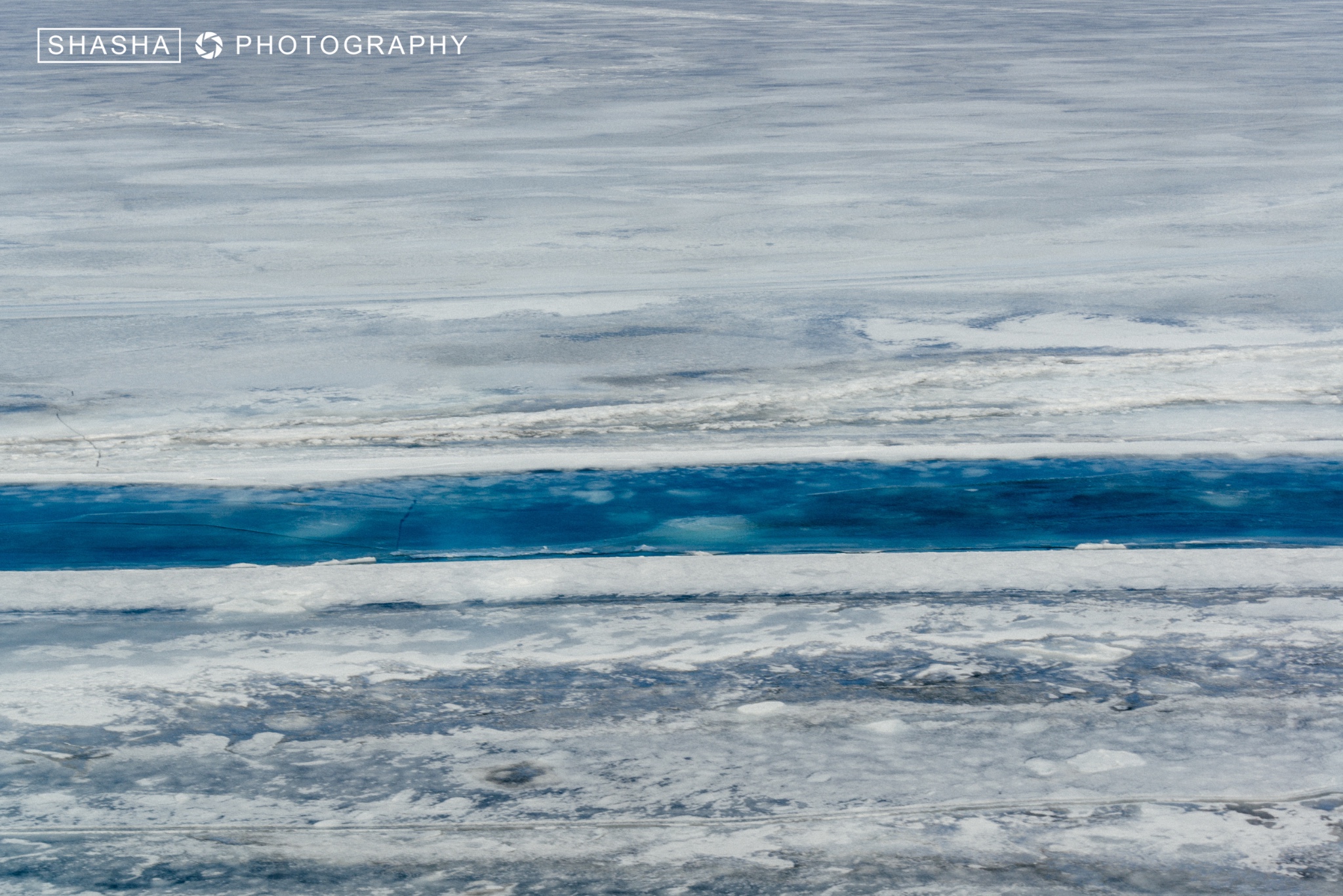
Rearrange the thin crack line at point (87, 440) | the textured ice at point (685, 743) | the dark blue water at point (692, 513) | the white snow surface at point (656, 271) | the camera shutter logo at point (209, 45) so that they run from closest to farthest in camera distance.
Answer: the textured ice at point (685, 743), the dark blue water at point (692, 513), the thin crack line at point (87, 440), the white snow surface at point (656, 271), the camera shutter logo at point (209, 45)

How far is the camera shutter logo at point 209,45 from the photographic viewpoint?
1559 centimetres

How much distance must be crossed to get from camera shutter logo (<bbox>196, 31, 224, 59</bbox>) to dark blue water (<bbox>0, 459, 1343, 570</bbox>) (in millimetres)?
13144

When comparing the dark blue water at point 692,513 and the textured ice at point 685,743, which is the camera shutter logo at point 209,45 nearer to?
the dark blue water at point 692,513

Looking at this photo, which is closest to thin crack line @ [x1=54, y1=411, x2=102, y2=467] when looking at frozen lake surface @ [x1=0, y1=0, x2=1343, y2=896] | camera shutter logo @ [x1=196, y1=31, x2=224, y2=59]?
frozen lake surface @ [x1=0, y1=0, x2=1343, y2=896]

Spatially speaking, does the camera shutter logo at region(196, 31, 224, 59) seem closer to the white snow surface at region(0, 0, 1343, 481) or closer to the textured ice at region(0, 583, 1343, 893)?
the white snow surface at region(0, 0, 1343, 481)

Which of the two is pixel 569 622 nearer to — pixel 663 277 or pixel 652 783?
pixel 652 783

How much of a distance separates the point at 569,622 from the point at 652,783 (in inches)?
25.9

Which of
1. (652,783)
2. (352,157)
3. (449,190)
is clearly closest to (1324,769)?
(652,783)

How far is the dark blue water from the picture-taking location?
3.26m

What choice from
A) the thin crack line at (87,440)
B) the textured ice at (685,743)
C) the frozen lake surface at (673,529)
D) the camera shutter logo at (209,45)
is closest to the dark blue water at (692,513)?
the frozen lake surface at (673,529)

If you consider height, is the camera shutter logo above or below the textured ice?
above

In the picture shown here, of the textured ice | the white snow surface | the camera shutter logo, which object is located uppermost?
the camera shutter logo

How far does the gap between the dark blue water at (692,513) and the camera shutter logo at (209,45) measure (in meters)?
13.1

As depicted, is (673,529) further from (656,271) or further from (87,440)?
(656,271)
